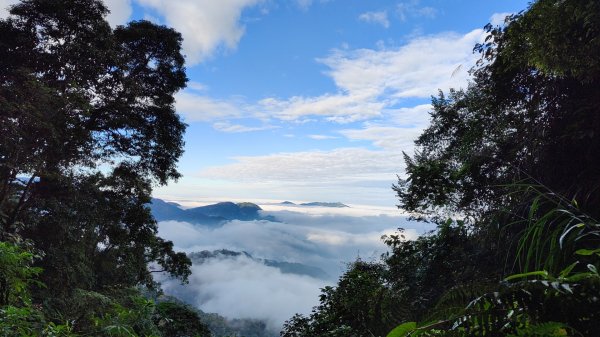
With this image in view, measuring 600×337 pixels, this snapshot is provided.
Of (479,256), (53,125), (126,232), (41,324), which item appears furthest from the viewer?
(126,232)

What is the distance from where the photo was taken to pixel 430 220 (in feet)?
36.9

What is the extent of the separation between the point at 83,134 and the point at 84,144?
41 cm

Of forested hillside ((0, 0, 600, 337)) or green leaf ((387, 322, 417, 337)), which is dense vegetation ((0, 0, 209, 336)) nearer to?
forested hillside ((0, 0, 600, 337))

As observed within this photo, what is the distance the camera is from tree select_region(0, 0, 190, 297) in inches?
345

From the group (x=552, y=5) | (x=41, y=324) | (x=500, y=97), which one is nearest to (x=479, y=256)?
(x=500, y=97)

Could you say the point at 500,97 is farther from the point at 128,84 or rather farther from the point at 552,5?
the point at 128,84

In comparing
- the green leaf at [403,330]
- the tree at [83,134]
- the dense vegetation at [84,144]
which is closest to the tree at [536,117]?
the green leaf at [403,330]

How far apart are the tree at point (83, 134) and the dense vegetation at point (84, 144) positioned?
32 mm

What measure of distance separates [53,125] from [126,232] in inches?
197

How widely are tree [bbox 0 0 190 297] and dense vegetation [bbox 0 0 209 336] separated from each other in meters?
0.03

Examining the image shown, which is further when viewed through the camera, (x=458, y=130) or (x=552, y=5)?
(x=458, y=130)

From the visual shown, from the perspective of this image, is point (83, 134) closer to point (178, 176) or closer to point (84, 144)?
point (84, 144)

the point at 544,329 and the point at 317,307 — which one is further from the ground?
the point at 544,329

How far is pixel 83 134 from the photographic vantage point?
34.9 feet
